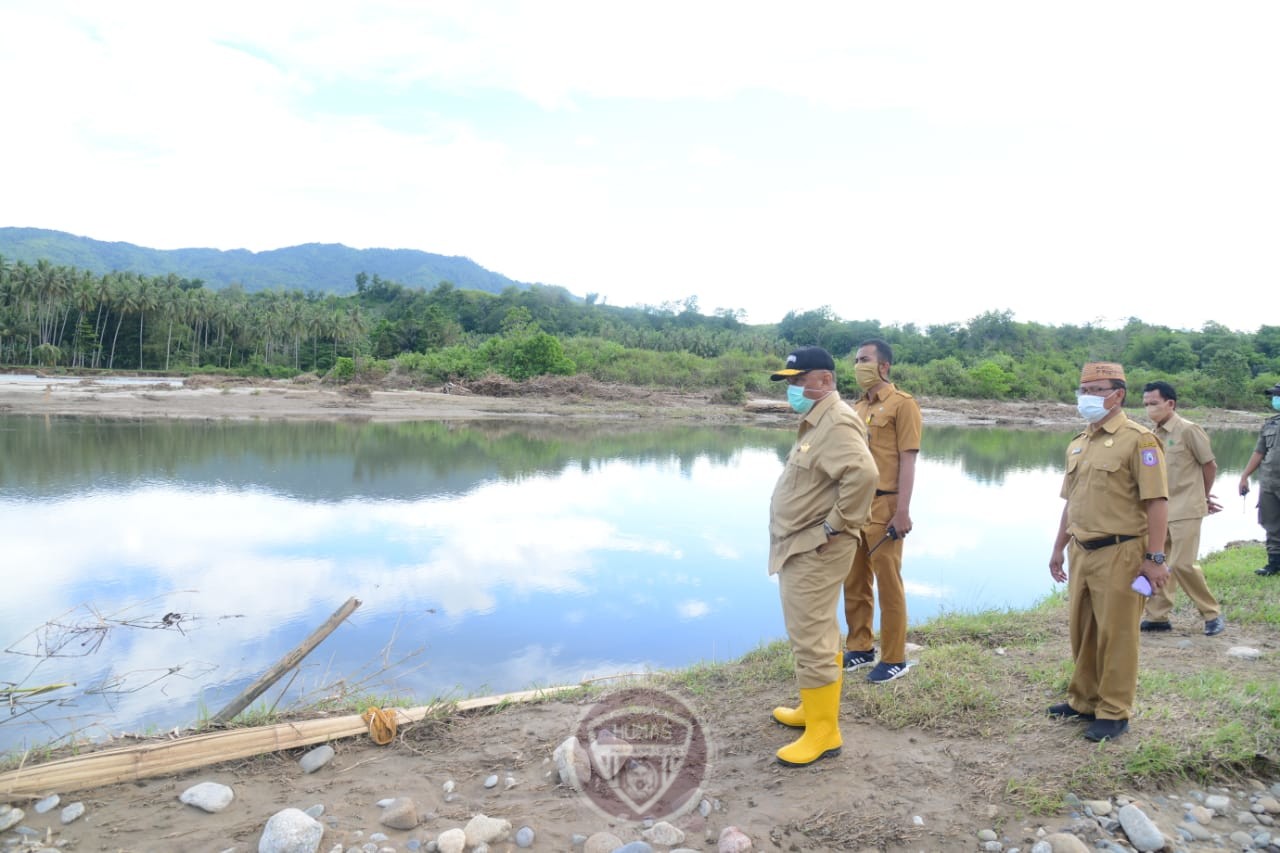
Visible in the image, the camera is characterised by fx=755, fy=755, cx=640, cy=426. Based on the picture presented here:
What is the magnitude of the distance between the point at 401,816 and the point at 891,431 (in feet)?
9.96

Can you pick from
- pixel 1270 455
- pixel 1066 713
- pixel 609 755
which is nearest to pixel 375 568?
pixel 609 755

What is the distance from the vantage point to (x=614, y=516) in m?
11.2

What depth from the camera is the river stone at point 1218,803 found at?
9.58ft

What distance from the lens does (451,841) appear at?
2.67 m

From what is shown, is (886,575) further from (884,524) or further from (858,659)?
(858,659)

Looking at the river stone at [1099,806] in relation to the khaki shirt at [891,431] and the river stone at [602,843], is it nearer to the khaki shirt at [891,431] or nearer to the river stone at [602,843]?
the khaki shirt at [891,431]

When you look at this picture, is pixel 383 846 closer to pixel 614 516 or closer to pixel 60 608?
pixel 60 608

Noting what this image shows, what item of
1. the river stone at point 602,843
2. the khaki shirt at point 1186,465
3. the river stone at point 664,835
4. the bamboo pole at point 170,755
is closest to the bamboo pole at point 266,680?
the bamboo pole at point 170,755

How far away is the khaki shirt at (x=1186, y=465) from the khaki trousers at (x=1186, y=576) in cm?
12

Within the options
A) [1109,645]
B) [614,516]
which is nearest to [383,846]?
[1109,645]

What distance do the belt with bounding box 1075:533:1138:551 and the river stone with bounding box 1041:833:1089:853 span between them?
132cm

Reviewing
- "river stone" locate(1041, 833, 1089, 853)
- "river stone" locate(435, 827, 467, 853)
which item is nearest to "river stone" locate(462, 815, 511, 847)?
"river stone" locate(435, 827, 467, 853)

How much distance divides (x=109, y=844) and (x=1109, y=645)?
404 cm

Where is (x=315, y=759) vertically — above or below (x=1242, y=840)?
below
